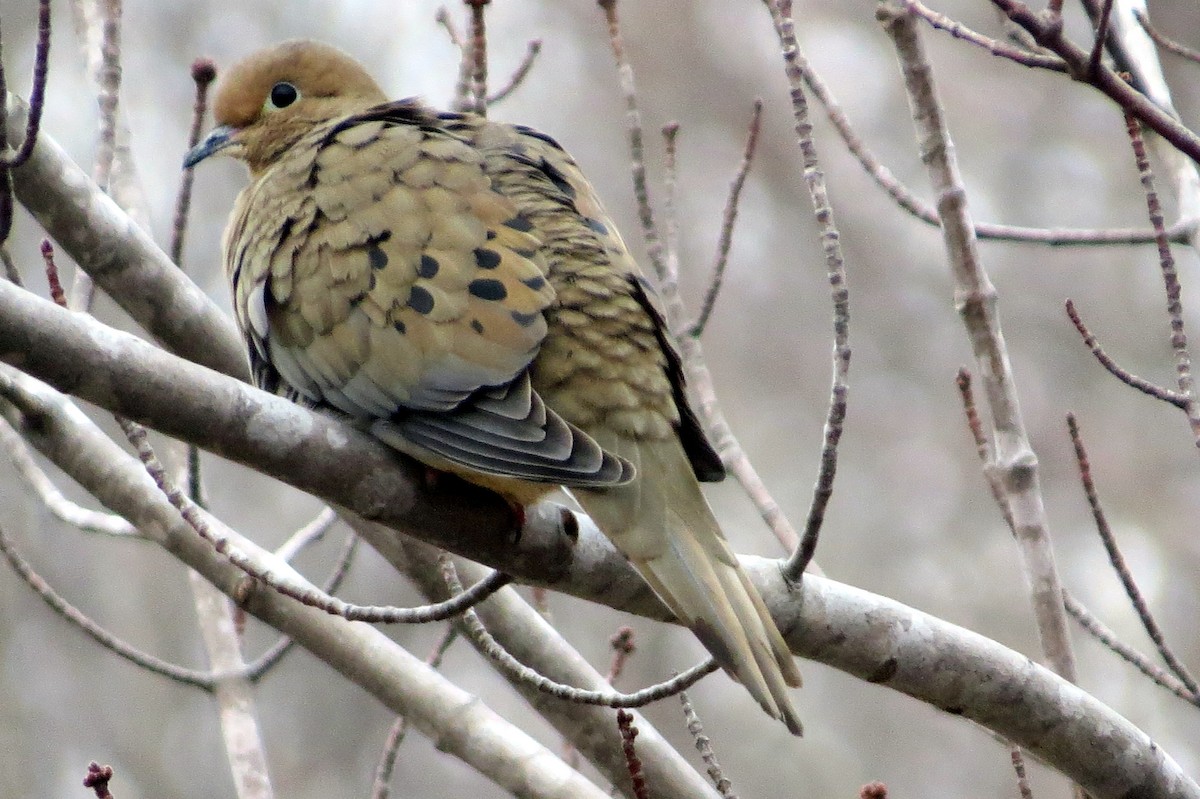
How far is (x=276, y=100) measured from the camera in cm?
406

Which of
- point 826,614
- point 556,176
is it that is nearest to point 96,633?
point 556,176

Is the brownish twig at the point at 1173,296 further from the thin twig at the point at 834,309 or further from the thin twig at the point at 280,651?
the thin twig at the point at 280,651

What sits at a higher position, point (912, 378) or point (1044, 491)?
point (912, 378)

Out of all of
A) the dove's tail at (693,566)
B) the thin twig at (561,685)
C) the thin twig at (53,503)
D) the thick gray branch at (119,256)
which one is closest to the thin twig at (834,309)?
the dove's tail at (693,566)

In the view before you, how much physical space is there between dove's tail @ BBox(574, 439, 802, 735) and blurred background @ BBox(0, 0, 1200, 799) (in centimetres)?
609

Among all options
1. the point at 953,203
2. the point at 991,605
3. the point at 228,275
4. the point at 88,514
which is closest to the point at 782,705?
the point at 953,203

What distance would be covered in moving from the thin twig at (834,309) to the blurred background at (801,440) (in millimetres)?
6416

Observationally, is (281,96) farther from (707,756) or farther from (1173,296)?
(1173,296)

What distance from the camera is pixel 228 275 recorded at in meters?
3.32

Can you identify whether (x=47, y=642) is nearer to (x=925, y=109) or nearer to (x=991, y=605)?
(x=991, y=605)

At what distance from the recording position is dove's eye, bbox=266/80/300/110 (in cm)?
405

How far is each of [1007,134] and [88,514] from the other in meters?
9.24

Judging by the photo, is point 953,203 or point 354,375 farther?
point 953,203

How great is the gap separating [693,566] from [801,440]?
7624 millimetres
